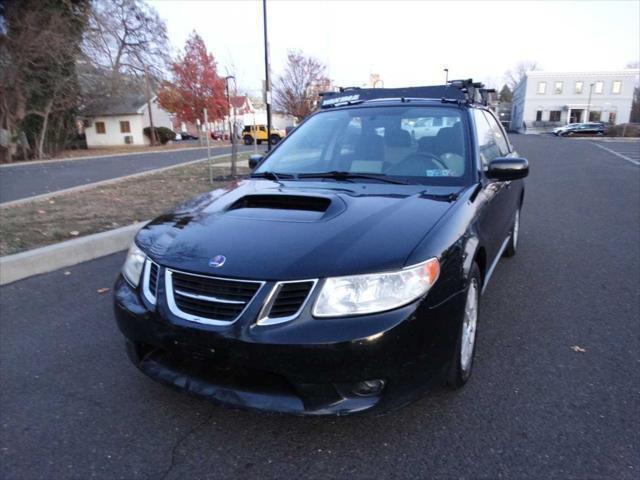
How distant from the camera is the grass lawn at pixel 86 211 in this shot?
5773 mm

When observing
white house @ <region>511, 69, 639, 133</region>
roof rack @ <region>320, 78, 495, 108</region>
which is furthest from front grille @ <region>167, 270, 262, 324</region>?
white house @ <region>511, 69, 639, 133</region>

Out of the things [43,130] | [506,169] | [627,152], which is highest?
[506,169]

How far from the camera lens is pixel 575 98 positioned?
6906cm

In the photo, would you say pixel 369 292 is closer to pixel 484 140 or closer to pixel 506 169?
→ pixel 506 169

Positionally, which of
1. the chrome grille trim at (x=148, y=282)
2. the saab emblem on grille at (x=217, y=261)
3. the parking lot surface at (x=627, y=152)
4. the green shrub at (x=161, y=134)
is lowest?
the parking lot surface at (x=627, y=152)

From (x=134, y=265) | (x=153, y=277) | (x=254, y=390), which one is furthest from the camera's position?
(x=134, y=265)

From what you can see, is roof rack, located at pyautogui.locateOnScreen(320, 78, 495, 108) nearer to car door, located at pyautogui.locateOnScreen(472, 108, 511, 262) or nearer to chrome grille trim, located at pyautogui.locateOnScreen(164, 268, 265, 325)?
car door, located at pyautogui.locateOnScreen(472, 108, 511, 262)

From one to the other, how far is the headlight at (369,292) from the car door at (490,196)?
984 mm

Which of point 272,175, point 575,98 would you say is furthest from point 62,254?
point 575,98

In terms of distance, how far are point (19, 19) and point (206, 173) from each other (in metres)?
14.5

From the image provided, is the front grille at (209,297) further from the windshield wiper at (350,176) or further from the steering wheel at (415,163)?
the steering wheel at (415,163)

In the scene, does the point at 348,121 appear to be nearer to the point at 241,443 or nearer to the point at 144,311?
the point at 144,311

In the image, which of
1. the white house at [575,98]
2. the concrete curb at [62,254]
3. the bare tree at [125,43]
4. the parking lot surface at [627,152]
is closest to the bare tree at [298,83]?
the bare tree at [125,43]

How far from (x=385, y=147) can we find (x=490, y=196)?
2.69ft
